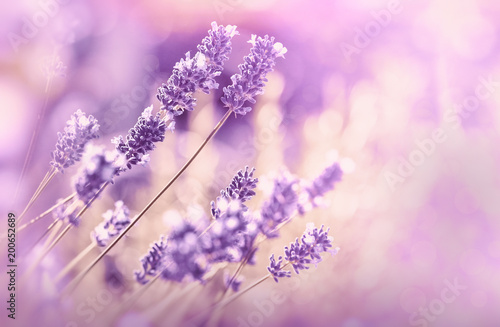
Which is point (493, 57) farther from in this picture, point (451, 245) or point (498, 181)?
point (451, 245)

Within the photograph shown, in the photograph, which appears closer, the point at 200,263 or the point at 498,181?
the point at 200,263

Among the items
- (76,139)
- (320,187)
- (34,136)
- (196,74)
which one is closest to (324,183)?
(320,187)

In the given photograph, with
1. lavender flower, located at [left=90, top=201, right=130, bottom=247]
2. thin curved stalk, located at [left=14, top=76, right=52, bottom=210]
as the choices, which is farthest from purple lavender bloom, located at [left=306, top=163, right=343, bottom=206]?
thin curved stalk, located at [left=14, top=76, right=52, bottom=210]

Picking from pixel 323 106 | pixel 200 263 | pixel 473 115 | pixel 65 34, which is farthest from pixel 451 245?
A: pixel 65 34

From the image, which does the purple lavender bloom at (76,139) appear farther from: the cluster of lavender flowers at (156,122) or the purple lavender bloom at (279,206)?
the purple lavender bloom at (279,206)

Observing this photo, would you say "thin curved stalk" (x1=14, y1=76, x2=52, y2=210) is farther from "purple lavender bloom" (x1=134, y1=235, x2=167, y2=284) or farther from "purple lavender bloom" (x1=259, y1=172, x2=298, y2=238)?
"purple lavender bloom" (x1=259, y1=172, x2=298, y2=238)

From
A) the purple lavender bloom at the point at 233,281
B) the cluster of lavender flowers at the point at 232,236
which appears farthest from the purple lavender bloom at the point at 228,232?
the purple lavender bloom at the point at 233,281
